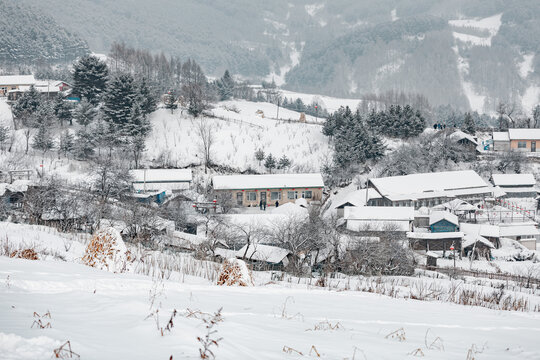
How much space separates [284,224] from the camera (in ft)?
83.9

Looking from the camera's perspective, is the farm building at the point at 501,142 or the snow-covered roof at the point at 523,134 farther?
the farm building at the point at 501,142

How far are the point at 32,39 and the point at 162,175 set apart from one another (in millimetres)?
84116

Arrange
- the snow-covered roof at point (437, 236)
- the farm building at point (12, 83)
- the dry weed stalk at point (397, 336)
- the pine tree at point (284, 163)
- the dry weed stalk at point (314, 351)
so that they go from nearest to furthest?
the dry weed stalk at point (314, 351), the dry weed stalk at point (397, 336), the snow-covered roof at point (437, 236), the pine tree at point (284, 163), the farm building at point (12, 83)

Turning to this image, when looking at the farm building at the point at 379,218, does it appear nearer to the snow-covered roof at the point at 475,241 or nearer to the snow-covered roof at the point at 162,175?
the snow-covered roof at the point at 475,241

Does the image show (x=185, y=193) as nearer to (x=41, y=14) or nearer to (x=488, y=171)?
(x=488, y=171)

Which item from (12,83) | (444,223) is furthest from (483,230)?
(12,83)

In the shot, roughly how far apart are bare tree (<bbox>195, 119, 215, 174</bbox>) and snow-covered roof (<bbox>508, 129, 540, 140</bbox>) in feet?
Result: 115

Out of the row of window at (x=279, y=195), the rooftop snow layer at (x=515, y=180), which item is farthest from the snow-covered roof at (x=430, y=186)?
the row of window at (x=279, y=195)

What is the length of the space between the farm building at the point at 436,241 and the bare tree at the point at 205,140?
845 inches

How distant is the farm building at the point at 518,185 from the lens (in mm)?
40656

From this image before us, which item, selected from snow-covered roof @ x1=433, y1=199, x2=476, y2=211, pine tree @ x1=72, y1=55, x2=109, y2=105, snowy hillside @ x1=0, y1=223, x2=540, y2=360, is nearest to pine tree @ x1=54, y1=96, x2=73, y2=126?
pine tree @ x1=72, y1=55, x2=109, y2=105

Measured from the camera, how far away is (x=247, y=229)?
83.6 ft

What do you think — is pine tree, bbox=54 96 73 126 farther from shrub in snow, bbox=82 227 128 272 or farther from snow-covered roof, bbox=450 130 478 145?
shrub in snow, bbox=82 227 128 272

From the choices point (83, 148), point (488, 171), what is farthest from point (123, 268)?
point (488, 171)
